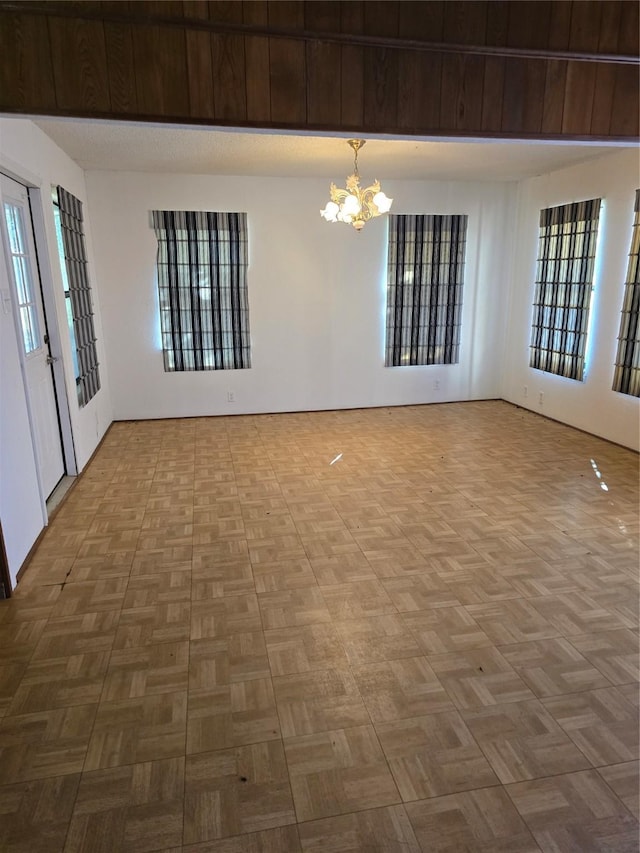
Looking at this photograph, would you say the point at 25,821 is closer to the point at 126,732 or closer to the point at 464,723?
the point at 126,732

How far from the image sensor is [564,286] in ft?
18.1

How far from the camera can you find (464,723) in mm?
1904

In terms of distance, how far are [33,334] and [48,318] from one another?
30cm

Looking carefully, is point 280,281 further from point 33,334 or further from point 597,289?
point 597,289

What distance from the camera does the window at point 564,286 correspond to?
5180mm

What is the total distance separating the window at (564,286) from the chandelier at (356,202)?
6.86 feet

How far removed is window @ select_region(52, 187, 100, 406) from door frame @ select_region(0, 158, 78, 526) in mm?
399

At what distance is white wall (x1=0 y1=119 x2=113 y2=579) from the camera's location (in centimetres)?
278

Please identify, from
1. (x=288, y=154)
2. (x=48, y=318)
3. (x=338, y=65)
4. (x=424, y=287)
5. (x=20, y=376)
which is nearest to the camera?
(x=338, y=65)

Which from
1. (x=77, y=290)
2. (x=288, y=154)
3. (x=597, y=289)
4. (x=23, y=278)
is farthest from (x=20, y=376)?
(x=597, y=289)

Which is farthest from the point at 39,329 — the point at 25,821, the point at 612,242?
the point at 612,242

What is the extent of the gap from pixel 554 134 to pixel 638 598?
212 centimetres

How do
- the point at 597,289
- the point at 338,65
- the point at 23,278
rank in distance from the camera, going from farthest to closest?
the point at 597,289, the point at 23,278, the point at 338,65

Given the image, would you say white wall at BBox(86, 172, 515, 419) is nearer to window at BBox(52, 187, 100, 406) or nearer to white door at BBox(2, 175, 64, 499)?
window at BBox(52, 187, 100, 406)
